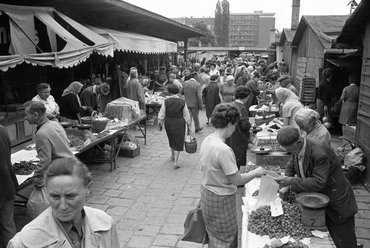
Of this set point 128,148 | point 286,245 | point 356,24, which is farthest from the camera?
point 128,148

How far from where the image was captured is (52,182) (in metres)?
1.88

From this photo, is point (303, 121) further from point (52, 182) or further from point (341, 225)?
point (52, 182)

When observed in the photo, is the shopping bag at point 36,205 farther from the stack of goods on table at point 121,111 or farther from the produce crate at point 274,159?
the stack of goods on table at point 121,111

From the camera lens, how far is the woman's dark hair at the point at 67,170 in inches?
74.7

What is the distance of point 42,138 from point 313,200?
119 inches

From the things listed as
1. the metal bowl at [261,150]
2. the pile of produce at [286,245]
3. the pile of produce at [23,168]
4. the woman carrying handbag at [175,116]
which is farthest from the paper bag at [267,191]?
the woman carrying handbag at [175,116]

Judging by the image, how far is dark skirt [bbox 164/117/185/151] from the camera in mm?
7617

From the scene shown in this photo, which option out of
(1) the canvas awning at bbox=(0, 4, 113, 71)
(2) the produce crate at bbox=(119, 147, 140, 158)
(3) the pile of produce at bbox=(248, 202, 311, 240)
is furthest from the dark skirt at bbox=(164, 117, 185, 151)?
(3) the pile of produce at bbox=(248, 202, 311, 240)

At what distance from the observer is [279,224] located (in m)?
3.31

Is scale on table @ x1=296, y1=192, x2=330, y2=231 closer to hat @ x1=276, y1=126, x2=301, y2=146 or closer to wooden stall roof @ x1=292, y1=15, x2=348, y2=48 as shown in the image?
hat @ x1=276, y1=126, x2=301, y2=146

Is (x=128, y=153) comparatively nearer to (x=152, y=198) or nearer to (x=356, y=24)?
(x=152, y=198)

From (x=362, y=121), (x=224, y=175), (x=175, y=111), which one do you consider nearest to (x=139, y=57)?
(x=175, y=111)

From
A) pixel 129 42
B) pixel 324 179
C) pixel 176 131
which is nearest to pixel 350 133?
pixel 176 131

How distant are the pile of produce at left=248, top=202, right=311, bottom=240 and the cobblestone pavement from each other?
155 centimetres
